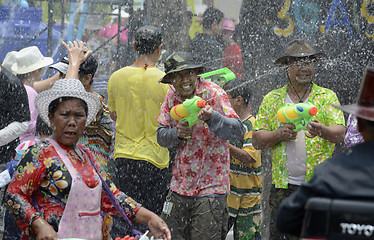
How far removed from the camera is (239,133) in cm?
532

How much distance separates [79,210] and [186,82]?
195cm

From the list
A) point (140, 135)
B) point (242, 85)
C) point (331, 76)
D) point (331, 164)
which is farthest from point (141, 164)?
point (331, 164)

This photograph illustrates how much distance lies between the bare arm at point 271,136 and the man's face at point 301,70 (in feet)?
1.49

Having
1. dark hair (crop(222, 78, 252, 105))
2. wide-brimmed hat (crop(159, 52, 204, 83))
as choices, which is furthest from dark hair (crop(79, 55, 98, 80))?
dark hair (crop(222, 78, 252, 105))

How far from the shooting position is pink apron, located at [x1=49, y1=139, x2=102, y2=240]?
381 cm

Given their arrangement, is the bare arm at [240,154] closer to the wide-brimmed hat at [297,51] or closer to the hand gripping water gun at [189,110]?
the wide-brimmed hat at [297,51]

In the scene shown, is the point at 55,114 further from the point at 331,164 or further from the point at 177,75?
the point at 331,164

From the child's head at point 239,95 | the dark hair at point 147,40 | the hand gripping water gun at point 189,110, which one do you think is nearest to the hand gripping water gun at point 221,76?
the child's head at point 239,95

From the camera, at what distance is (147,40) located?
6402 millimetres

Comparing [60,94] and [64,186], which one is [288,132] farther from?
[64,186]

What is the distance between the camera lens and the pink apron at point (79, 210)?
3.81 metres

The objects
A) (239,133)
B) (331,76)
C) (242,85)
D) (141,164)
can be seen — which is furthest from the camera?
(331,76)

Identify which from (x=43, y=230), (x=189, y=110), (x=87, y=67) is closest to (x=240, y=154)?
(x=189, y=110)

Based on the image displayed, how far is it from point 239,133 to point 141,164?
4.47ft
